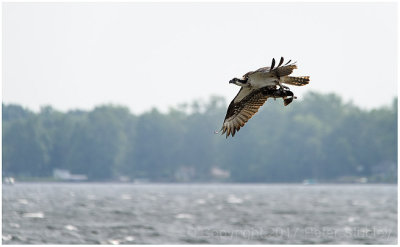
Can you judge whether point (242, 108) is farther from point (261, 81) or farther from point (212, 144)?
point (212, 144)

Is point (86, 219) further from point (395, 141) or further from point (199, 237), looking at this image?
point (395, 141)

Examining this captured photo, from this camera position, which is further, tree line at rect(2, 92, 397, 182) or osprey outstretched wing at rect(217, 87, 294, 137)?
tree line at rect(2, 92, 397, 182)

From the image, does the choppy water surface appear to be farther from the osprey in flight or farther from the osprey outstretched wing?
the osprey in flight

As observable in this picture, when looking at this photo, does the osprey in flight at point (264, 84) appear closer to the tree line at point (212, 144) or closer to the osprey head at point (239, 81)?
the osprey head at point (239, 81)

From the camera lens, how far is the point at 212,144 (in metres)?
160

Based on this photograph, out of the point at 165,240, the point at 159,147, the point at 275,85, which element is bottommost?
the point at 165,240

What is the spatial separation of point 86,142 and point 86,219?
9872 cm

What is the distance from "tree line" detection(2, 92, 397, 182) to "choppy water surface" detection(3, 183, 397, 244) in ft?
173

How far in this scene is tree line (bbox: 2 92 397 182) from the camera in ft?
490

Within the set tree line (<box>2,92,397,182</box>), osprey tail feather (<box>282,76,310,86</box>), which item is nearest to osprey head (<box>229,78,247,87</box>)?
osprey tail feather (<box>282,76,310,86</box>)

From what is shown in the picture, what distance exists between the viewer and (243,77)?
1454 centimetres

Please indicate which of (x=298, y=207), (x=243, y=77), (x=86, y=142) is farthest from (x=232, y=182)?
(x=243, y=77)

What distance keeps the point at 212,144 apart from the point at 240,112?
14354 cm

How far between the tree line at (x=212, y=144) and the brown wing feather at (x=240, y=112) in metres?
128
